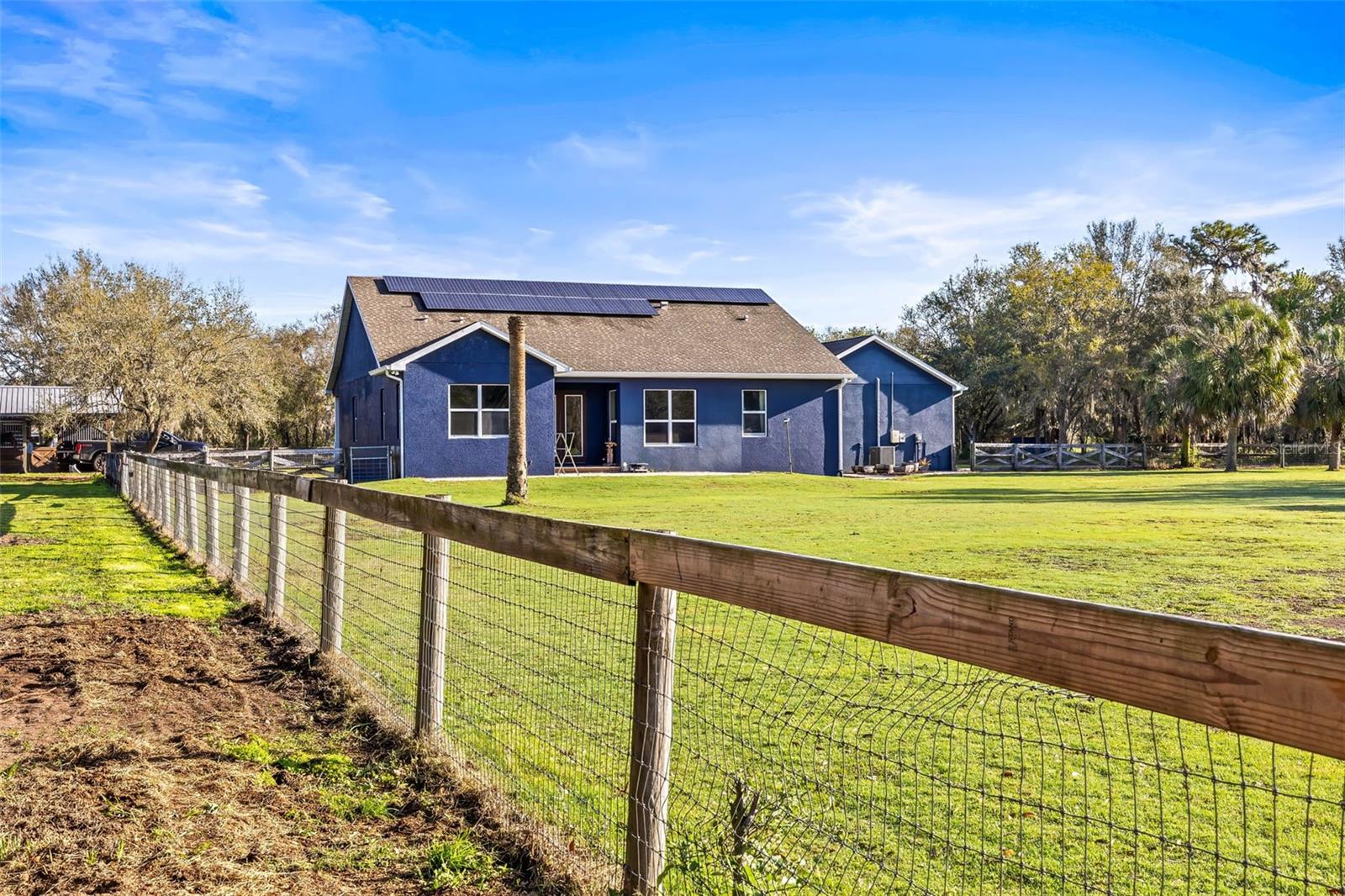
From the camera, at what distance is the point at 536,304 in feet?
113

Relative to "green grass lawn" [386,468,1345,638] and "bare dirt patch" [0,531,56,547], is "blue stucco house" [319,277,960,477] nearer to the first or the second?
"green grass lawn" [386,468,1345,638]

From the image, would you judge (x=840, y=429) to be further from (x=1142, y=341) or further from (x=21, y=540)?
(x=21, y=540)

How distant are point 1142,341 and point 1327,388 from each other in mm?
12360

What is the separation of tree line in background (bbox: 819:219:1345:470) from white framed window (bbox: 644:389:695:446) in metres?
18.0

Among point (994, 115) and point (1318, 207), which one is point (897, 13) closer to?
point (994, 115)

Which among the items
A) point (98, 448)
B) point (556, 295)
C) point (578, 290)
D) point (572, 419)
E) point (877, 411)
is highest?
point (578, 290)

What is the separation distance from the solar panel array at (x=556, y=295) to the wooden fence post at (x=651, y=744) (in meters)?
30.5

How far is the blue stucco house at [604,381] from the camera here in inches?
1145

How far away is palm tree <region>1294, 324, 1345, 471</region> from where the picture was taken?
122ft

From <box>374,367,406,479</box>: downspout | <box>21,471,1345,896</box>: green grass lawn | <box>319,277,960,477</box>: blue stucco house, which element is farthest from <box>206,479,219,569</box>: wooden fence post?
<box>374,367,406,479</box>: downspout

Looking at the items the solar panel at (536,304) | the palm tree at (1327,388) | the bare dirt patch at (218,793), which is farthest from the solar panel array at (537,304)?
the bare dirt patch at (218,793)

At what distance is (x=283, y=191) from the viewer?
34812 mm

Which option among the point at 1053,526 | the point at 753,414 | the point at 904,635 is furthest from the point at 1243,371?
the point at 904,635

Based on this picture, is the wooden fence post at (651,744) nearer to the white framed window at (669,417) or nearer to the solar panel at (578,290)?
the white framed window at (669,417)
